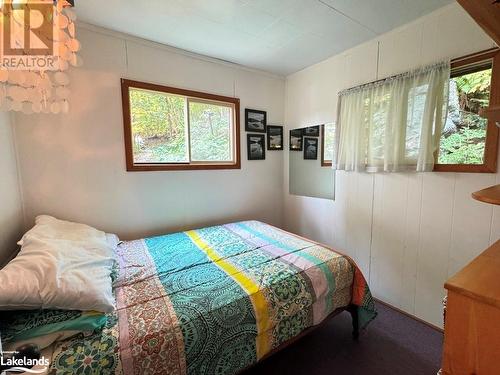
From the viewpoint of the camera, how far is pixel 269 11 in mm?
1805

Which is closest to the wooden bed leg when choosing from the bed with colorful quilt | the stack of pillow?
the bed with colorful quilt

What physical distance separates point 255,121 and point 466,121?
2.06 metres

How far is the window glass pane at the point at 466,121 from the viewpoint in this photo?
1.64 m

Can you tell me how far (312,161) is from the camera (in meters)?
2.95

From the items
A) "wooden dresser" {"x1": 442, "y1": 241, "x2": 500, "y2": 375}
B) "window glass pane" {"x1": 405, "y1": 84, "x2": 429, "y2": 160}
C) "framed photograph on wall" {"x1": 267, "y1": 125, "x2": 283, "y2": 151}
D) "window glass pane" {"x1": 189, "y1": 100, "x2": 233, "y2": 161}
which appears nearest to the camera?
"wooden dresser" {"x1": 442, "y1": 241, "x2": 500, "y2": 375}

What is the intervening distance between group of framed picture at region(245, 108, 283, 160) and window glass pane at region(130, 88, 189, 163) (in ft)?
2.70

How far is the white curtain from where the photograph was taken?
1.80m

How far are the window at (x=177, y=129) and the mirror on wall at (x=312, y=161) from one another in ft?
2.73

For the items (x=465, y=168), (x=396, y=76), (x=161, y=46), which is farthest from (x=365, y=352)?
(x=161, y=46)

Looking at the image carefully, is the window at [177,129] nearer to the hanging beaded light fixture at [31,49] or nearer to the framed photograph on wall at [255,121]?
the framed photograph on wall at [255,121]

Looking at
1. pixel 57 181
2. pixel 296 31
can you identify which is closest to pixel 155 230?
pixel 57 181

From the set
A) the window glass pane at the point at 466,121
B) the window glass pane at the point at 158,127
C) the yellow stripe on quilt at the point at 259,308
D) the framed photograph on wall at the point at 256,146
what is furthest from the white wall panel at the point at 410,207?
the window glass pane at the point at 158,127

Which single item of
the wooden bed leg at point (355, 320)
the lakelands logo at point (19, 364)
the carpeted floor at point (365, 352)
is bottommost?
the carpeted floor at point (365, 352)
